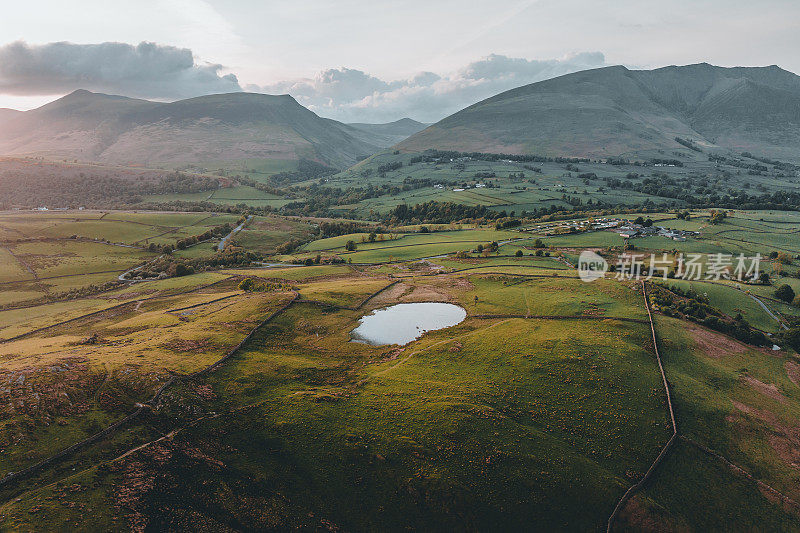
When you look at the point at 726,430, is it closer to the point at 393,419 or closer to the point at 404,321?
the point at 393,419

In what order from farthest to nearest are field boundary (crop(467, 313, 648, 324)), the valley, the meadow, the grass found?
field boundary (crop(467, 313, 648, 324)) < the grass < the valley < the meadow

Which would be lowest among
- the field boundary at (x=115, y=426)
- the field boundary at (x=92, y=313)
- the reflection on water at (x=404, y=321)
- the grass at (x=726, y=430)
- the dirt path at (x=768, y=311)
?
the grass at (x=726, y=430)

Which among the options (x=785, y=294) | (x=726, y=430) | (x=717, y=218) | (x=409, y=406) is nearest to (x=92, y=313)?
(x=409, y=406)

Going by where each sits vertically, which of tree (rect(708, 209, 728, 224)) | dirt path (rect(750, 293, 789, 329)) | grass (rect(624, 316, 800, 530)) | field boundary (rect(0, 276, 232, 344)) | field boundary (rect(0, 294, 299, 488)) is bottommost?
grass (rect(624, 316, 800, 530))

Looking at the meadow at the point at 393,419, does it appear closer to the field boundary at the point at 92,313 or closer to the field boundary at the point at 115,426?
the field boundary at the point at 115,426

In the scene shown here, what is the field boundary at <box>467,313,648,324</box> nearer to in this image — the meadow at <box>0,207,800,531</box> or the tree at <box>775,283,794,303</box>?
the meadow at <box>0,207,800,531</box>

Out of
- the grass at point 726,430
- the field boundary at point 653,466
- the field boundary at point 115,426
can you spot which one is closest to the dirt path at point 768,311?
the grass at point 726,430

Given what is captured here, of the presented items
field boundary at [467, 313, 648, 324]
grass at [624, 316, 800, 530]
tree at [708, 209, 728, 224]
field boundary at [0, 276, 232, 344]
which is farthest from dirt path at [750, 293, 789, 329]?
field boundary at [0, 276, 232, 344]

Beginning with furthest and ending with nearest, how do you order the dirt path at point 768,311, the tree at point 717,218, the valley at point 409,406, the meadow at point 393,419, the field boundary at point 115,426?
the tree at point 717,218 < the dirt path at point 768,311 < the valley at point 409,406 < the meadow at point 393,419 < the field boundary at point 115,426

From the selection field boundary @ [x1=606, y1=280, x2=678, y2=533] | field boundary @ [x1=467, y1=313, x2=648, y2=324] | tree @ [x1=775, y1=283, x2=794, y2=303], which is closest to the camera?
field boundary @ [x1=606, y1=280, x2=678, y2=533]
